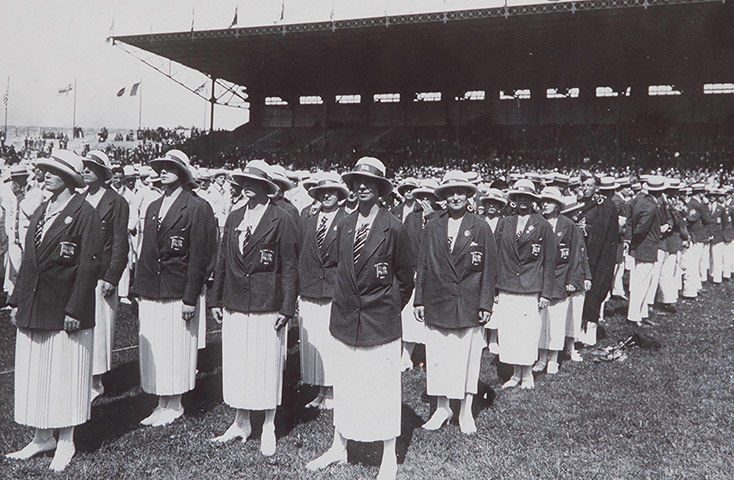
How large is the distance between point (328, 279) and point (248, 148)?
28908mm

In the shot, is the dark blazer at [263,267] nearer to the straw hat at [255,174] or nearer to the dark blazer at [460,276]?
the straw hat at [255,174]

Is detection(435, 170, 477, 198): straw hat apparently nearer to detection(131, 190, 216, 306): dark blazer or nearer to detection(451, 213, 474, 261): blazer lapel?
detection(451, 213, 474, 261): blazer lapel

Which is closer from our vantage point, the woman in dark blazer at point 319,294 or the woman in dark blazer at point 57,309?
the woman in dark blazer at point 57,309

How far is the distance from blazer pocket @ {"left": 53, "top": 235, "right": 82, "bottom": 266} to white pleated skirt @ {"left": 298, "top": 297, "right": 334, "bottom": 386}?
99.0 inches

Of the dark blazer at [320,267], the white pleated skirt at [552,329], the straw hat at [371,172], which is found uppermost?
the straw hat at [371,172]

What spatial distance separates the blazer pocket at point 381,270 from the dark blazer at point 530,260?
2.73m

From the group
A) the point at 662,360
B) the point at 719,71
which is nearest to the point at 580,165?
the point at 719,71

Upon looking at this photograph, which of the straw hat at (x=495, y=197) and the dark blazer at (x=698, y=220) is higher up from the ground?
the straw hat at (x=495, y=197)

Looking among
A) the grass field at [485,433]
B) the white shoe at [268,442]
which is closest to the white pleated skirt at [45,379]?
the grass field at [485,433]

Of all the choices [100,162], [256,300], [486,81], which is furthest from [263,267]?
[486,81]

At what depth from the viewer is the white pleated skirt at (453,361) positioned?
5.62 metres

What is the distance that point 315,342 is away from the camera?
655cm

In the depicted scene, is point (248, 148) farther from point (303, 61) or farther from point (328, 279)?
point (328, 279)

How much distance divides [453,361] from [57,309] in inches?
130
